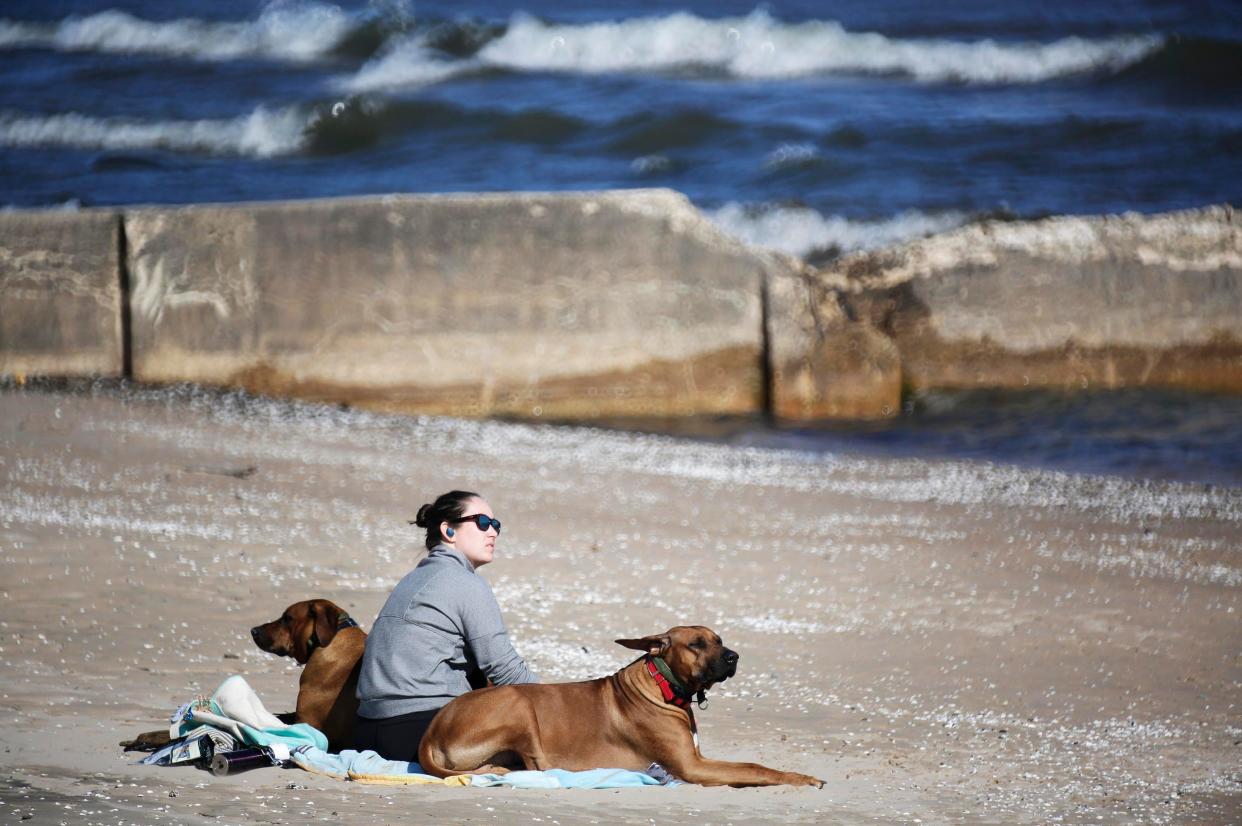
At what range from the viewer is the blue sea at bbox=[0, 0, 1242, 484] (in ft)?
58.5

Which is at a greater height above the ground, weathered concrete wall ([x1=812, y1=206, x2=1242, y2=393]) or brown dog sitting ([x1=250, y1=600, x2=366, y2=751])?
weathered concrete wall ([x1=812, y1=206, x2=1242, y2=393])

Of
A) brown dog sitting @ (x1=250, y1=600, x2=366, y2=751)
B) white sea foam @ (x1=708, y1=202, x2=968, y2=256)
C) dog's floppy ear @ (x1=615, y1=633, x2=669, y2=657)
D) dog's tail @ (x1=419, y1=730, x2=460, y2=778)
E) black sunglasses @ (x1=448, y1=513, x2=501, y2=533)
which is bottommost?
dog's tail @ (x1=419, y1=730, x2=460, y2=778)

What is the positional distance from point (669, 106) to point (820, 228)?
4.79 m

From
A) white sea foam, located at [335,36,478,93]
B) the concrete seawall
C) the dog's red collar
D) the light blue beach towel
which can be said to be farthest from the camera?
white sea foam, located at [335,36,478,93]

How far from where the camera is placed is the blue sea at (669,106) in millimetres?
17844

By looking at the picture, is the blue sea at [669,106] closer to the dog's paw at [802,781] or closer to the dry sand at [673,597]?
the dry sand at [673,597]

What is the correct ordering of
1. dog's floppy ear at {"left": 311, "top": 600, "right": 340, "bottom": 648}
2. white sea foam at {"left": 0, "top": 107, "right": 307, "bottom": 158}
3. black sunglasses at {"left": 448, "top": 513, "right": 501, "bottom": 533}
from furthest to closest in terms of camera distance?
white sea foam at {"left": 0, "top": 107, "right": 307, "bottom": 158} → dog's floppy ear at {"left": 311, "top": 600, "right": 340, "bottom": 648} → black sunglasses at {"left": 448, "top": 513, "right": 501, "bottom": 533}

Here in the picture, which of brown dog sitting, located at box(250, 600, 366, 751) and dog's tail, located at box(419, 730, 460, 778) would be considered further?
brown dog sitting, located at box(250, 600, 366, 751)

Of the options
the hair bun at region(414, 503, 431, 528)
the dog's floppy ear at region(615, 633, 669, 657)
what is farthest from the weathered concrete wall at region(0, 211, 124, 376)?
the dog's floppy ear at region(615, 633, 669, 657)

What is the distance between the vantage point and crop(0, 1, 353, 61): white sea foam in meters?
25.5

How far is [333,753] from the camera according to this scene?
5492 mm

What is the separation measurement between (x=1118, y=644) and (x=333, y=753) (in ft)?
11.1

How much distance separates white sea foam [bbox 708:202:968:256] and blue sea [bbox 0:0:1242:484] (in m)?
0.03

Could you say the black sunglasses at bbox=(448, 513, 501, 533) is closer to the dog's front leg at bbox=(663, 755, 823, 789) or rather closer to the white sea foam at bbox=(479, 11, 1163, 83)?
the dog's front leg at bbox=(663, 755, 823, 789)
